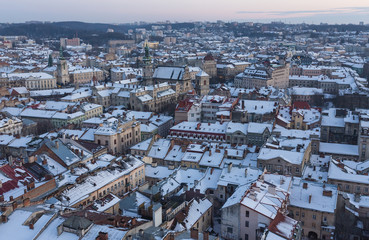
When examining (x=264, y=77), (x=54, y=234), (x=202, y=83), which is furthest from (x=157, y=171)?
(x=264, y=77)

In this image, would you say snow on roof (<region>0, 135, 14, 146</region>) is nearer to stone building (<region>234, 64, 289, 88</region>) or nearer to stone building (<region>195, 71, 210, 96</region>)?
stone building (<region>195, 71, 210, 96</region>)

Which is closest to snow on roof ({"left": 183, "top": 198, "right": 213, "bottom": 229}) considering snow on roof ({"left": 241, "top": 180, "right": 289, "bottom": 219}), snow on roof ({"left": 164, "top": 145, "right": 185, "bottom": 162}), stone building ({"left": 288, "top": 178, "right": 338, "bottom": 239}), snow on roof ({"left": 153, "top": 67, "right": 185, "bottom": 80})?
snow on roof ({"left": 241, "top": 180, "right": 289, "bottom": 219})

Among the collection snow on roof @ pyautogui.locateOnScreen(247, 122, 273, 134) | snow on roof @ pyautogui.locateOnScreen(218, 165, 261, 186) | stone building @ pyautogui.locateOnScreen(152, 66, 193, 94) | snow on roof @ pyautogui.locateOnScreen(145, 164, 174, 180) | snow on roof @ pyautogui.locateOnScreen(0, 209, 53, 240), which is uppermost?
stone building @ pyautogui.locateOnScreen(152, 66, 193, 94)

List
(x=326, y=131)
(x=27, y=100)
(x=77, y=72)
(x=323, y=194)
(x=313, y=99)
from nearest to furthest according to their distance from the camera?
(x=323, y=194) < (x=326, y=131) < (x=27, y=100) < (x=313, y=99) < (x=77, y=72)

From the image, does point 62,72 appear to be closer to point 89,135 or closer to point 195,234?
point 89,135

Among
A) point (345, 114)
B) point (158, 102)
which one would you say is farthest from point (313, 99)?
point (158, 102)

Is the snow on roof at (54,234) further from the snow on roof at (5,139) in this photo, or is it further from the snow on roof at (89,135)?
the snow on roof at (5,139)

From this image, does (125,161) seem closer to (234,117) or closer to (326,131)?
(234,117)
